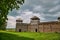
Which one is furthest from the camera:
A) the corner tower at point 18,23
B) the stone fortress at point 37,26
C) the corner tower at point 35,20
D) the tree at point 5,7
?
the corner tower at point 18,23

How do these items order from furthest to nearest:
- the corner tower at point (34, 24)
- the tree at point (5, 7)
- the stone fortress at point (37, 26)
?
the corner tower at point (34, 24), the stone fortress at point (37, 26), the tree at point (5, 7)

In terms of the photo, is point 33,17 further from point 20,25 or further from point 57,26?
point 57,26

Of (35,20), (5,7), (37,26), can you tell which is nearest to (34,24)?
(37,26)

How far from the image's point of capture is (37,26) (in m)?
72.3

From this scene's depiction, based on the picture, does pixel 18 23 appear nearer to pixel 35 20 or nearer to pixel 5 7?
pixel 35 20

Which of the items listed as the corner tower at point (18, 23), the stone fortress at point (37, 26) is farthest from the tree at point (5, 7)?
the corner tower at point (18, 23)

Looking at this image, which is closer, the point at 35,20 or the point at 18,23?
the point at 35,20

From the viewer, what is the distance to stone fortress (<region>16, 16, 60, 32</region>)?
6768 cm

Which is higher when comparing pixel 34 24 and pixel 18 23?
pixel 18 23

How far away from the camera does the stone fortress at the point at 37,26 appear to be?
222 feet

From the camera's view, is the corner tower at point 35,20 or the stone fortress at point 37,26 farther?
the corner tower at point 35,20

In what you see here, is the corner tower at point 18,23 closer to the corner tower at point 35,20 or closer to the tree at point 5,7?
the corner tower at point 35,20

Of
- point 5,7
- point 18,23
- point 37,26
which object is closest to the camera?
point 5,7

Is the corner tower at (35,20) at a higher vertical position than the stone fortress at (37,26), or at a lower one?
higher
